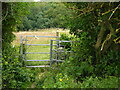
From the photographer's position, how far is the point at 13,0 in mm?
3148

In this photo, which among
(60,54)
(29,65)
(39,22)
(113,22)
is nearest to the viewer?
(113,22)

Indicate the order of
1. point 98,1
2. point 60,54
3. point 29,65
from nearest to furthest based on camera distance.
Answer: point 98,1
point 60,54
point 29,65

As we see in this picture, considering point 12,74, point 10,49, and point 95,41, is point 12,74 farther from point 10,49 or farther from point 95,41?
point 95,41

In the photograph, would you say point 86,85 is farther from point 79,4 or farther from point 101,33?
point 79,4

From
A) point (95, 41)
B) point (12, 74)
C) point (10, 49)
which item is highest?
point (95, 41)

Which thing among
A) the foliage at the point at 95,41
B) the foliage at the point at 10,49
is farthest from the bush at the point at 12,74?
the foliage at the point at 95,41

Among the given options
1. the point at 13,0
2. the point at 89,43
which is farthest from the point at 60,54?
the point at 13,0

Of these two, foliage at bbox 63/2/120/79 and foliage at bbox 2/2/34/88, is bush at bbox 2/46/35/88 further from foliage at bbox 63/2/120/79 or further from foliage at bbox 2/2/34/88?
foliage at bbox 63/2/120/79

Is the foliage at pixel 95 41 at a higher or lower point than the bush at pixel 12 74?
higher

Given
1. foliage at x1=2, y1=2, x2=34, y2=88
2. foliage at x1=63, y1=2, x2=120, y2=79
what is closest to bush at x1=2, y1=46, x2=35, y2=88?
foliage at x1=2, y1=2, x2=34, y2=88

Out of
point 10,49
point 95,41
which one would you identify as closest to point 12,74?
point 10,49

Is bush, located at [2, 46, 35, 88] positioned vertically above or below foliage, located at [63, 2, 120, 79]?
below

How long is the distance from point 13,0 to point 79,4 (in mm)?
1314

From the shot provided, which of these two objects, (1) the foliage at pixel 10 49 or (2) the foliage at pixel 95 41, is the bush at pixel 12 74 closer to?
(1) the foliage at pixel 10 49
